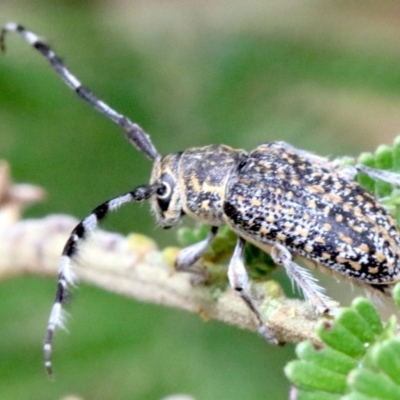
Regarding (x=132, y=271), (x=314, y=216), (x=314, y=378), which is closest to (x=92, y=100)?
(x=132, y=271)

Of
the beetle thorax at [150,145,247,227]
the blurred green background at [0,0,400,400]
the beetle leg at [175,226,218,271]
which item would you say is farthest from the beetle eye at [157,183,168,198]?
the blurred green background at [0,0,400,400]

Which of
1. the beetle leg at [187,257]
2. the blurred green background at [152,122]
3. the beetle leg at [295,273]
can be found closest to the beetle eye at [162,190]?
the beetle leg at [187,257]

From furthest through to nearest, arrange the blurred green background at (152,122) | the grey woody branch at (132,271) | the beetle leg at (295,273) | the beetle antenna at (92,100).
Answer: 1. the blurred green background at (152,122)
2. the beetle antenna at (92,100)
3. the beetle leg at (295,273)
4. the grey woody branch at (132,271)

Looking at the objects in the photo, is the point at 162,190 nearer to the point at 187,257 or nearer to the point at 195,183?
the point at 195,183

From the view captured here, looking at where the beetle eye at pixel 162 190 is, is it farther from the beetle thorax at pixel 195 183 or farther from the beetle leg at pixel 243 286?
the beetle leg at pixel 243 286

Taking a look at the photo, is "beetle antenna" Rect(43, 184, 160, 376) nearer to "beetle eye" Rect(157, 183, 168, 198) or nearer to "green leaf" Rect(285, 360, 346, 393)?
"beetle eye" Rect(157, 183, 168, 198)
